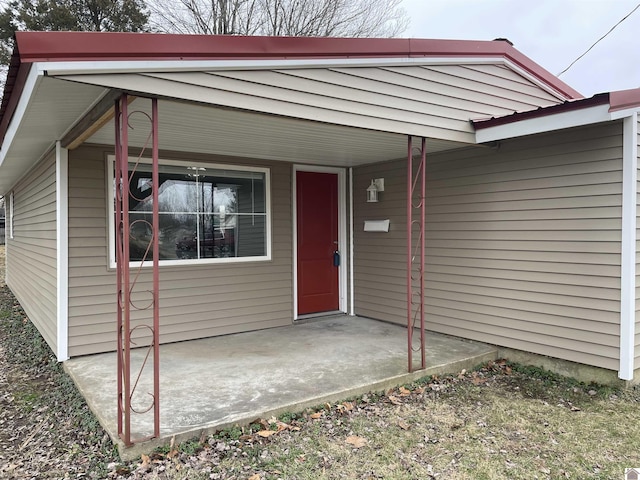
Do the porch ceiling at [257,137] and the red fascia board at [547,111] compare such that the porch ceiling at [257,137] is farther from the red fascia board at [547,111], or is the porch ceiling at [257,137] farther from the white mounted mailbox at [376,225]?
the white mounted mailbox at [376,225]

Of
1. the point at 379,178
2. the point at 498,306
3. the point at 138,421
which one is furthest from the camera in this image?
the point at 379,178

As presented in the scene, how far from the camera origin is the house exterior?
3014mm

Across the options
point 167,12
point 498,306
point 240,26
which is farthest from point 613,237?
point 167,12

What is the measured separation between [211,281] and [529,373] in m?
3.52

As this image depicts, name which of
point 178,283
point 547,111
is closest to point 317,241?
point 178,283

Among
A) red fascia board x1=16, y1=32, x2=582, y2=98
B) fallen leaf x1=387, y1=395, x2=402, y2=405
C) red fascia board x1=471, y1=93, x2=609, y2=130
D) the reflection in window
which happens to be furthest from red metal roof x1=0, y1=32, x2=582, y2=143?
fallen leaf x1=387, y1=395, x2=402, y2=405

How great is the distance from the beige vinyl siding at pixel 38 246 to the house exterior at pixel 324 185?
71 millimetres

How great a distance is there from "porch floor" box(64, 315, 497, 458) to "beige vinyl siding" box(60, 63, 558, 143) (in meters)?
2.08

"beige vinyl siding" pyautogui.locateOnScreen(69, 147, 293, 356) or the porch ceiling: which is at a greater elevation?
the porch ceiling

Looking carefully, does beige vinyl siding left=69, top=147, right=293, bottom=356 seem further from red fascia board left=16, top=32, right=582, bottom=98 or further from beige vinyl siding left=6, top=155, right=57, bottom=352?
red fascia board left=16, top=32, right=582, bottom=98

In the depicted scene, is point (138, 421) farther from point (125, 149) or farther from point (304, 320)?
point (304, 320)

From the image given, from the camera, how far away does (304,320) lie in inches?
240

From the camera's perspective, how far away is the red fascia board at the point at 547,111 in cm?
355

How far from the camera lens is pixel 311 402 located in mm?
3352
